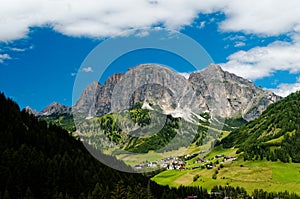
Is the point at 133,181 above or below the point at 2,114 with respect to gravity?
below

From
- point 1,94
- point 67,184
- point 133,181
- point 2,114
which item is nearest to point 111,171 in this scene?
point 133,181

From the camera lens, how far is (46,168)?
94.8 m

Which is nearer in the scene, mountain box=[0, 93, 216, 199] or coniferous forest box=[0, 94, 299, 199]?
mountain box=[0, 93, 216, 199]

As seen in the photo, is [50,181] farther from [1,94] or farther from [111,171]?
[1,94]

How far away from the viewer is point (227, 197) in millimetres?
186125

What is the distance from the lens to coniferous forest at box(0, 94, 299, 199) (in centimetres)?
8562

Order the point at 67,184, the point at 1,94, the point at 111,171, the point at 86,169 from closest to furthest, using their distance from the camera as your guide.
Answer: the point at 67,184, the point at 86,169, the point at 111,171, the point at 1,94

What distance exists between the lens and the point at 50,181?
91.1 m

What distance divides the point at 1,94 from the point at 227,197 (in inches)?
4809

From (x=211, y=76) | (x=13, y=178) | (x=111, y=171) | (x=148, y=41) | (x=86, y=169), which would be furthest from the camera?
(x=111, y=171)

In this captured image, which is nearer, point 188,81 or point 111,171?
point 188,81

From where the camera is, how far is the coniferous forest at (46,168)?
8562 centimetres

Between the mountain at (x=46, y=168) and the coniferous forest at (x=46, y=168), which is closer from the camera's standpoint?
the mountain at (x=46, y=168)

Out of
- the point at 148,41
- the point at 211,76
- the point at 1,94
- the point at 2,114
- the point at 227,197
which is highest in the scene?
the point at 1,94
